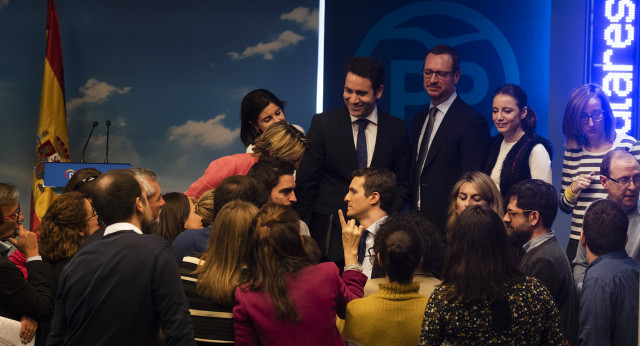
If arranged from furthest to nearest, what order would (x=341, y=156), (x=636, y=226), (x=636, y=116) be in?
(x=636, y=116)
(x=341, y=156)
(x=636, y=226)

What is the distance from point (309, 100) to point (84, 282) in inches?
192

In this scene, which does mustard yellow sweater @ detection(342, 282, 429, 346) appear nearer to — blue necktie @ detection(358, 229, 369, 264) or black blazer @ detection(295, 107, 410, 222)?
blue necktie @ detection(358, 229, 369, 264)

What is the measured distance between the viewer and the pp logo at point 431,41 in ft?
21.2

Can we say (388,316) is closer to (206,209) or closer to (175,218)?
(206,209)

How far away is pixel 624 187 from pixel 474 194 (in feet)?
2.79

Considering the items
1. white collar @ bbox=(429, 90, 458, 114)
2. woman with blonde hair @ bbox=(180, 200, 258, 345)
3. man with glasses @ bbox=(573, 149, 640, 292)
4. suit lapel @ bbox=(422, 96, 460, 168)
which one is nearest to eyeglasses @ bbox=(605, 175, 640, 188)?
man with glasses @ bbox=(573, 149, 640, 292)

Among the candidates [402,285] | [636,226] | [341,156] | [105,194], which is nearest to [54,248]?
[105,194]

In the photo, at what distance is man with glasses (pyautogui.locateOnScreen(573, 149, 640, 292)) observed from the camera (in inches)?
152

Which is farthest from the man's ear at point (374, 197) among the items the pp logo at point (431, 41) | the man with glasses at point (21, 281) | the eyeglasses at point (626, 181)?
the pp logo at point (431, 41)

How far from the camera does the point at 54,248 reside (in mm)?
3260

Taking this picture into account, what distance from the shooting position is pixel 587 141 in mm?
4551

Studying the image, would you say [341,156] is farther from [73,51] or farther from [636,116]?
[73,51]

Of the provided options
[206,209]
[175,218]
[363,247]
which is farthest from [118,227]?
[363,247]

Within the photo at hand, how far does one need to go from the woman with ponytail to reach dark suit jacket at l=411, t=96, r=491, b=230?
1.69 m
